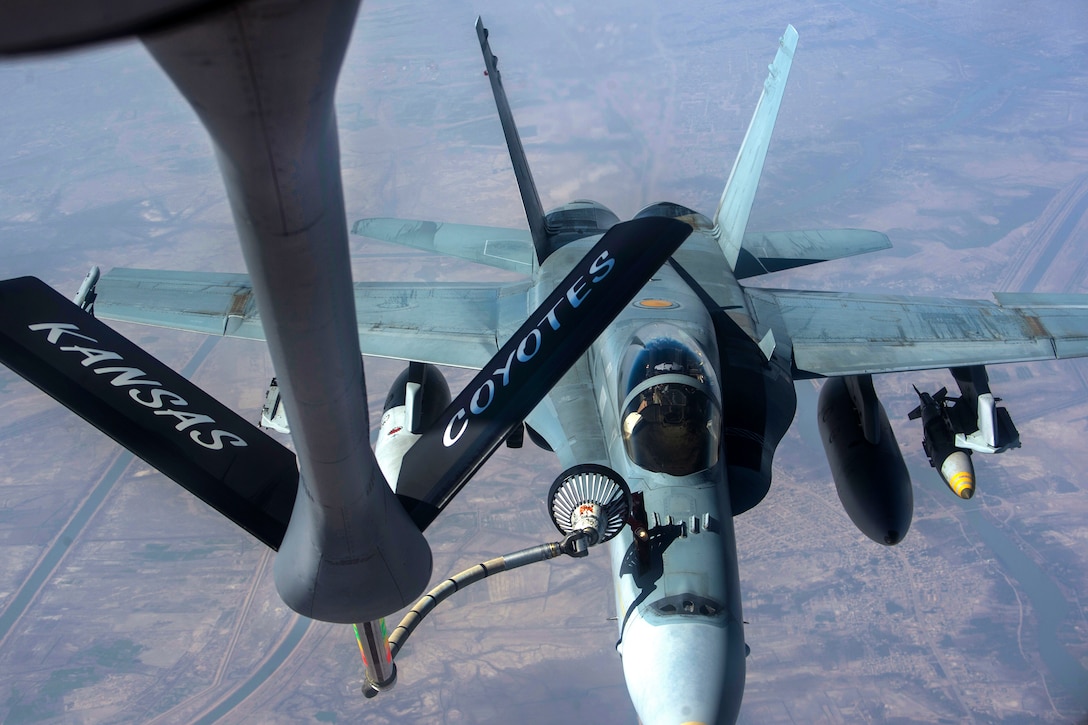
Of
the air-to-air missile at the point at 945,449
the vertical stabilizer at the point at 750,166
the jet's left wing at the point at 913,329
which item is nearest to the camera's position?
the jet's left wing at the point at 913,329

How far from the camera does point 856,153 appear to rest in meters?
59.4

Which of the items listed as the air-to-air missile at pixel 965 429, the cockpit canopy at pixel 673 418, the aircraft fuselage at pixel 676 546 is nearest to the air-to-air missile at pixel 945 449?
the air-to-air missile at pixel 965 429

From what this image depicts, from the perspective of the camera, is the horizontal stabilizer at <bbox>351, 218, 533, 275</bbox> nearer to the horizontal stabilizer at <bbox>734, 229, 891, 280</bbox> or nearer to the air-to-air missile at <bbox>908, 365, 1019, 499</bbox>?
the horizontal stabilizer at <bbox>734, 229, 891, 280</bbox>

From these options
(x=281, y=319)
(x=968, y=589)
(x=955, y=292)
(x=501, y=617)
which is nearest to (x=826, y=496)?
(x=968, y=589)

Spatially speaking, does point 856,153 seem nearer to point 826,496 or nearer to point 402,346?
point 826,496

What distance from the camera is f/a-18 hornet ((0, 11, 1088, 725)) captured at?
400cm

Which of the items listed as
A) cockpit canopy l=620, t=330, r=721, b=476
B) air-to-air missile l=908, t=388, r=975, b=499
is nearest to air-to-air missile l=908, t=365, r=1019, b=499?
air-to-air missile l=908, t=388, r=975, b=499

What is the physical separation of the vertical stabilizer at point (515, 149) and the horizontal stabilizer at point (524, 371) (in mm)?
8581

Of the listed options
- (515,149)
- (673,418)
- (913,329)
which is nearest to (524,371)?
(673,418)

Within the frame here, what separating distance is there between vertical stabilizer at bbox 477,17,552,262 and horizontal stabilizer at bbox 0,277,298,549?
930cm

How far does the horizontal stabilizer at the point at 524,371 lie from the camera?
212 inches

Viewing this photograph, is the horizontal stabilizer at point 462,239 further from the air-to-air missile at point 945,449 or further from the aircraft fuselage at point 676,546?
the air-to-air missile at point 945,449

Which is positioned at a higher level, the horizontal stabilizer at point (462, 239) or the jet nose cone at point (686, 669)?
the jet nose cone at point (686, 669)

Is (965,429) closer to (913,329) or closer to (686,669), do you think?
(913,329)
